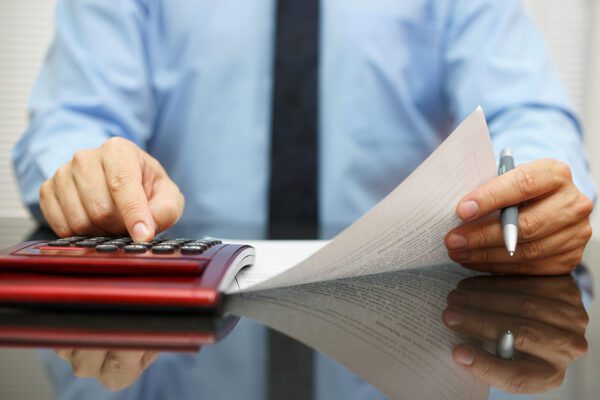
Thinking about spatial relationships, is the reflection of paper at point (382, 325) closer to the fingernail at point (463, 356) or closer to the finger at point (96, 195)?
the fingernail at point (463, 356)

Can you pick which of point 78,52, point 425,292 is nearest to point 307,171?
point 78,52

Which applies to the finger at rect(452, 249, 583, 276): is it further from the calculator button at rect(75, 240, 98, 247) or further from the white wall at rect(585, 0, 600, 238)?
the white wall at rect(585, 0, 600, 238)

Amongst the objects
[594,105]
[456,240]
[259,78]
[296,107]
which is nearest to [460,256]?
[456,240]

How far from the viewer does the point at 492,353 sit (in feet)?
1.15

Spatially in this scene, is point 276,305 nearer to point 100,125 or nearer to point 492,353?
point 492,353

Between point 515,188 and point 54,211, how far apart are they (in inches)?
17.2

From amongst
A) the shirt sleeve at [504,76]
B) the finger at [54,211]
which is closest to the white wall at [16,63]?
the shirt sleeve at [504,76]

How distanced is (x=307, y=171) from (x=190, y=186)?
23 centimetres

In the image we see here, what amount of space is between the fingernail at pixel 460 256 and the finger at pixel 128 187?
270mm

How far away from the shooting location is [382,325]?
42 cm

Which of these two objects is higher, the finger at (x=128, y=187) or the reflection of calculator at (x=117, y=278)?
the finger at (x=128, y=187)

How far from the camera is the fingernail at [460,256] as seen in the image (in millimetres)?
600

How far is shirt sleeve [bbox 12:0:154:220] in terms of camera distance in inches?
42.8

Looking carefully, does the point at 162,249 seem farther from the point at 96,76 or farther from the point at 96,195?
the point at 96,76
